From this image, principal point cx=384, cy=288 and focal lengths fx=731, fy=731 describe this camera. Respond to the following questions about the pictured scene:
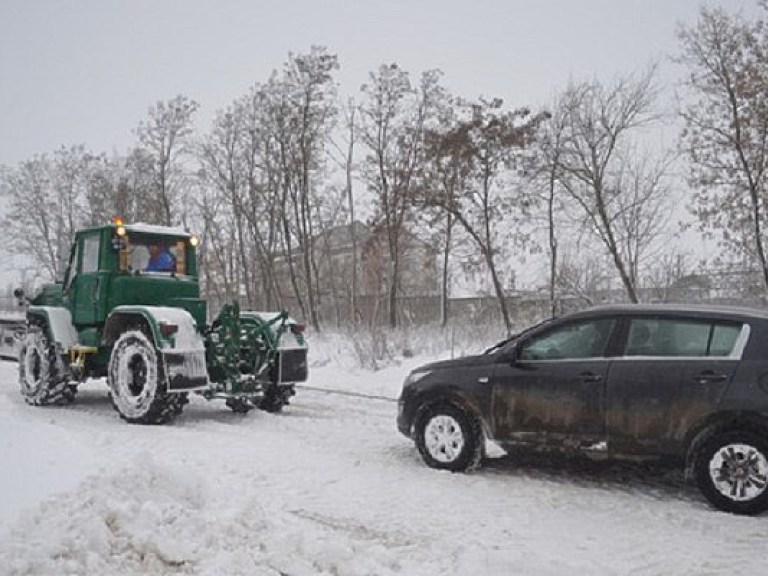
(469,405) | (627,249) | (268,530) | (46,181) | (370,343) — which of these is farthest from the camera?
(46,181)

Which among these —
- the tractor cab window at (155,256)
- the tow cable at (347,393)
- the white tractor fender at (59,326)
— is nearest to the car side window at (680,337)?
the tow cable at (347,393)

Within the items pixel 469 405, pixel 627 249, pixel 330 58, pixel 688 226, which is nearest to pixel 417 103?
pixel 330 58

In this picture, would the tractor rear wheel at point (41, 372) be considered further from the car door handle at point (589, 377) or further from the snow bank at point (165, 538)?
the car door handle at point (589, 377)

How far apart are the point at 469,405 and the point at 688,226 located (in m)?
19.1

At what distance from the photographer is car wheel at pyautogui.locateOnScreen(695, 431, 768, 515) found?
5.84m

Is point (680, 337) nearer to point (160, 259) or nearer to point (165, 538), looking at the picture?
point (165, 538)

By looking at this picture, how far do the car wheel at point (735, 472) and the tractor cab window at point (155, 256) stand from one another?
8270 mm

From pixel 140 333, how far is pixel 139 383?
72cm

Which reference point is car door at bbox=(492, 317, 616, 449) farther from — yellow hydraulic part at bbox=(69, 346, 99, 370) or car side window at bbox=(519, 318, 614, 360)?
yellow hydraulic part at bbox=(69, 346, 99, 370)

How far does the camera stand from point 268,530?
17.1 ft

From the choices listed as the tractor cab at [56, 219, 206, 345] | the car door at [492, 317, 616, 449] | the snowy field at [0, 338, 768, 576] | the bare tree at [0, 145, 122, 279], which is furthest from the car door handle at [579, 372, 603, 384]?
the bare tree at [0, 145, 122, 279]

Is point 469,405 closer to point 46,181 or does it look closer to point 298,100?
point 298,100

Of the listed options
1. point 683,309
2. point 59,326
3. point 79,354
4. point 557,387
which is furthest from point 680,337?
point 59,326

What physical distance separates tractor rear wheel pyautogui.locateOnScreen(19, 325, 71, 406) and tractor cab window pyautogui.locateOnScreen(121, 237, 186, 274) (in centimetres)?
179
